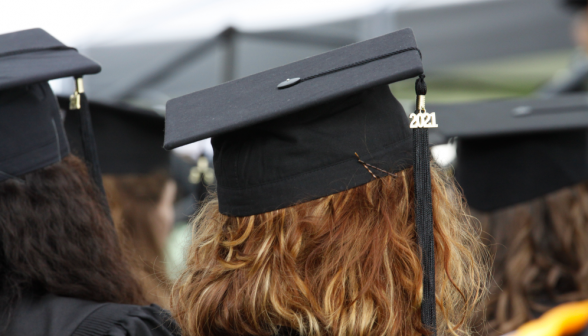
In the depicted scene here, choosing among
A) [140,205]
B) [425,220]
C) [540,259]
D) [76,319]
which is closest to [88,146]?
[76,319]

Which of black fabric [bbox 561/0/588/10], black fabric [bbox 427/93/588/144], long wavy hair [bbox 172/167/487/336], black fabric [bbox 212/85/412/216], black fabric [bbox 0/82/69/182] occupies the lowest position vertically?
long wavy hair [bbox 172/167/487/336]

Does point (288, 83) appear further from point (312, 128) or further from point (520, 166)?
point (520, 166)

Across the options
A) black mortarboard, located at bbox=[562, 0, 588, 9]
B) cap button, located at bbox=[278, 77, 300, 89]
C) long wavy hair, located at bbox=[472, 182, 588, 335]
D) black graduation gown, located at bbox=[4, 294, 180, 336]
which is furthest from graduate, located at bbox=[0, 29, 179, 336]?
black mortarboard, located at bbox=[562, 0, 588, 9]

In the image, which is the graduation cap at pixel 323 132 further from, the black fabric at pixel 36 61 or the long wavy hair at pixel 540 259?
the long wavy hair at pixel 540 259

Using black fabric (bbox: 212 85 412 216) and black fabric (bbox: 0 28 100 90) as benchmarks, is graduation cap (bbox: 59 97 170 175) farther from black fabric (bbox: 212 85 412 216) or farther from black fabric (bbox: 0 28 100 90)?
black fabric (bbox: 212 85 412 216)

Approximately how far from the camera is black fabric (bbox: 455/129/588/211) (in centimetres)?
229

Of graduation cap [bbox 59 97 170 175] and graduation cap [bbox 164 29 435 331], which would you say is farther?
graduation cap [bbox 59 97 170 175]

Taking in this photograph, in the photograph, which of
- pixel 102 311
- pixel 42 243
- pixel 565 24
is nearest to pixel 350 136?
pixel 102 311

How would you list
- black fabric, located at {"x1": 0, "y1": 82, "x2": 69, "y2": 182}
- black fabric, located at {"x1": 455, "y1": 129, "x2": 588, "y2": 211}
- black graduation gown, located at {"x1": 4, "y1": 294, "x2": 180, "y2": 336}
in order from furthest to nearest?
1. black fabric, located at {"x1": 455, "y1": 129, "x2": 588, "y2": 211}
2. black fabric, located at {"x1": 0, "y1": 82, "x2": 69, "y2": 182}
3. black graduation gown, located at {"x1": 4, "y1": 294, "x2": 180, "y2": 336}

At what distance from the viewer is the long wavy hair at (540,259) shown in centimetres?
209

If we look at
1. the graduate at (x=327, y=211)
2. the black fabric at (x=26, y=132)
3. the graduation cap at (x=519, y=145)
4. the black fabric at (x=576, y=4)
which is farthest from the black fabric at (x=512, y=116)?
the black fabric at (x=26, y=132)

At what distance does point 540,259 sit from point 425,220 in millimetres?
1338

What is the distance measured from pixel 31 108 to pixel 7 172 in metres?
0.21

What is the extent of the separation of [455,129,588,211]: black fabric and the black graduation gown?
1590 mm
